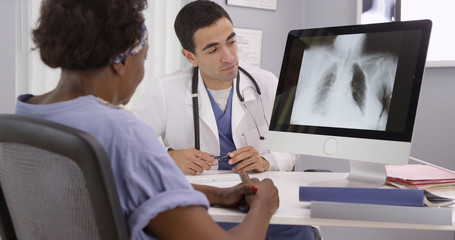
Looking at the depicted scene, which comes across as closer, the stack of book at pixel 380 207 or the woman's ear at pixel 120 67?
the woman's ear at pixel 120 67

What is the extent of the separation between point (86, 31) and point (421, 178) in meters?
0.97

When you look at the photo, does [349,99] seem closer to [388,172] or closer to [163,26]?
[388,172]

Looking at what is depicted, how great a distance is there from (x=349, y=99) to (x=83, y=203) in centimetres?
83

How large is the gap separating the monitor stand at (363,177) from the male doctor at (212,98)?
14.5 inches

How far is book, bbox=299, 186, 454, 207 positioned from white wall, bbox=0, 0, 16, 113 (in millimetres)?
1614

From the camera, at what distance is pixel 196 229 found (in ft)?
2.36

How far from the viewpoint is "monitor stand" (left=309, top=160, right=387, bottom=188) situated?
126cm

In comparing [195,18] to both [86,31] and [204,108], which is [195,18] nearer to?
[204,108]

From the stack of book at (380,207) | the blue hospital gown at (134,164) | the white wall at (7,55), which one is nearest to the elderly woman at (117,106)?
the blue hospital gown at (134,164)

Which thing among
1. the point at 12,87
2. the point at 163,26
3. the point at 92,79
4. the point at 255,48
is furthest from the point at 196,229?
the point at 255,48

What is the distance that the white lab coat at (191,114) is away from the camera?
177 centimetres

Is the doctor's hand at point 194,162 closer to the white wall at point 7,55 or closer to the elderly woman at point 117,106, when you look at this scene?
the elderly woman at point 117,106

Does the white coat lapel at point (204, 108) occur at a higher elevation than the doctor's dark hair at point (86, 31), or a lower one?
lower

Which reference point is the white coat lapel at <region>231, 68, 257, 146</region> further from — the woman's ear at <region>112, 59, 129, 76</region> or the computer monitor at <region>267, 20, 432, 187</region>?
the woman's ear at <region>112, 59, 129, 76</region>
